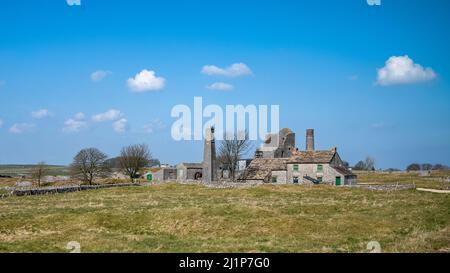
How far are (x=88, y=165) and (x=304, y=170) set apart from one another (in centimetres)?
4366

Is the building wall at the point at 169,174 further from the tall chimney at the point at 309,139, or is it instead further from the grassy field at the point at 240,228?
the grassy field at the point at 240,228

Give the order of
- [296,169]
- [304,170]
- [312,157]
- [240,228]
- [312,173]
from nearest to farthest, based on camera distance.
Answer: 1. [240,228]
2. [312,173]
3. [304,170]
4. [312,157]
5. [296,169]

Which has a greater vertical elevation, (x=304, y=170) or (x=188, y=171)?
(x=304, y=170)

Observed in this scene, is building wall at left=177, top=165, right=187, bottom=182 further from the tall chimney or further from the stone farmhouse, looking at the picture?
the tall chimney

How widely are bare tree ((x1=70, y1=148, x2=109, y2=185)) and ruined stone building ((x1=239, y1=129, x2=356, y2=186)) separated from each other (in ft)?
107

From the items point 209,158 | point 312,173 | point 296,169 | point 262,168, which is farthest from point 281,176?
point 209,158

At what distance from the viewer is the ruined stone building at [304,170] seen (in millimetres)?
68250

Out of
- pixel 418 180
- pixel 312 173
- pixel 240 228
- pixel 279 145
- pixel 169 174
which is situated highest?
pixel 279 145

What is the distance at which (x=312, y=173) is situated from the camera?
229 feet

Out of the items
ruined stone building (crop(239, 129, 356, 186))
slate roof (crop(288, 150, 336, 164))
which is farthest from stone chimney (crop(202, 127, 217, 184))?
slate roof (crop(288, 150, 336, 164))

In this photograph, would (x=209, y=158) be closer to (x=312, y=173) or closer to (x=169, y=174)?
(x=312, y=173)

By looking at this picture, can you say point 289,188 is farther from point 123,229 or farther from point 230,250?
point 230,250

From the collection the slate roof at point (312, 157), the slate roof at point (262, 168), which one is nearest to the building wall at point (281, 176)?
the slate roof at point (262, 168)
